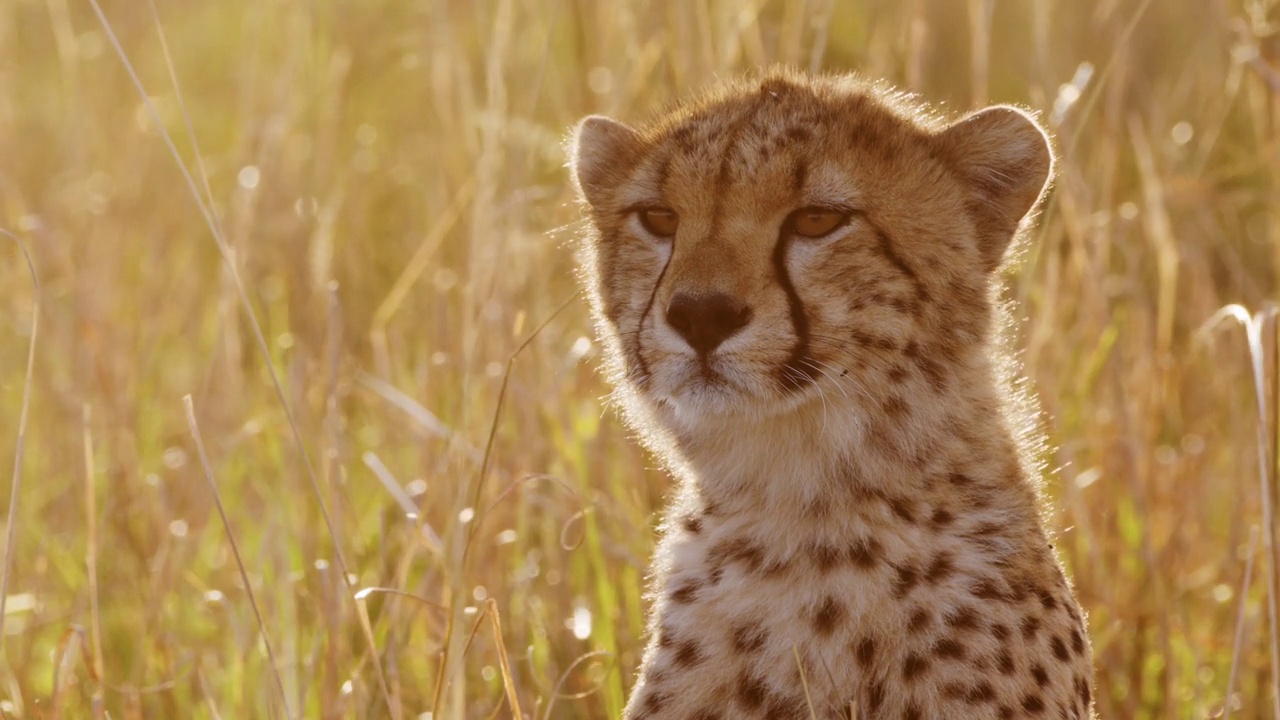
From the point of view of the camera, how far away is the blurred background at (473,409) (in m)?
2.65

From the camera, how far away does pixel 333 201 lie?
372 cm

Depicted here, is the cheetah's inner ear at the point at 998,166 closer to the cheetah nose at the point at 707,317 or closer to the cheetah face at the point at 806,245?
the cheetah face at the point at 806,245

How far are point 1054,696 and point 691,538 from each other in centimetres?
51

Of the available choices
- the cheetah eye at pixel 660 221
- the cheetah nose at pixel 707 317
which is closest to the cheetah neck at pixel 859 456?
the cheetah nose at pixel 707 317

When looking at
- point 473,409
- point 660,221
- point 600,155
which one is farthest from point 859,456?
point 473,409

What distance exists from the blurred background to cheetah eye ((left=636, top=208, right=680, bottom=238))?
180mm

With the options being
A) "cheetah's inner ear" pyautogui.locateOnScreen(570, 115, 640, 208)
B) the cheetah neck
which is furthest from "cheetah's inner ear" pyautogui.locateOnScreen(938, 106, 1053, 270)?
"cheetah's inner ear" pyautogui.locateOnScreen(570, 115, 640, 208)

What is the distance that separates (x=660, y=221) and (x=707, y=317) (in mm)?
284

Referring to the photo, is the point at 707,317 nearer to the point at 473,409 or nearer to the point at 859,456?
the point at 859,456

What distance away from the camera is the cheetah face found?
190 cm

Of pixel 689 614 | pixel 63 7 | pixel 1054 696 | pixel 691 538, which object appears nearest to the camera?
pixel 1054 696

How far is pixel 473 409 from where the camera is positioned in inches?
122

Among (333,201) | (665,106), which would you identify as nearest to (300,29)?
(333,201)

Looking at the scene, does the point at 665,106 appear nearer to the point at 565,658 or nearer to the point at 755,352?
the point at 755,352
